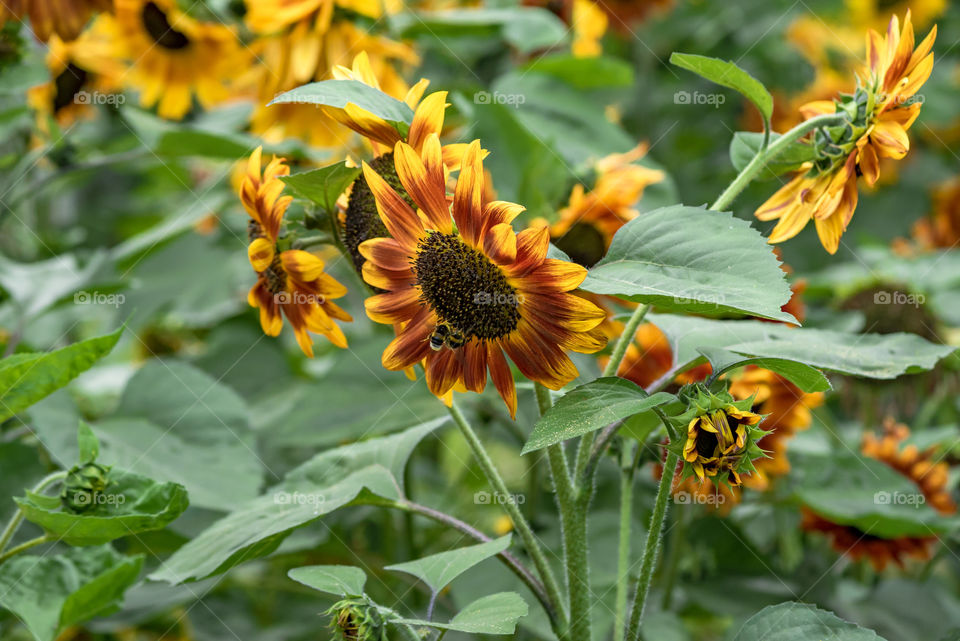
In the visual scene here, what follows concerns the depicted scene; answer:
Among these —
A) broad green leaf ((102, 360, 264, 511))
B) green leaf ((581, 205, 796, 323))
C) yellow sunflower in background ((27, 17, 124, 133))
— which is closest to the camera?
green leaf ((581, 205, 796, 323))

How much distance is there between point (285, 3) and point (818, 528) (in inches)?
28.6

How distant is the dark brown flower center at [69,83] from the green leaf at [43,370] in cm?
61

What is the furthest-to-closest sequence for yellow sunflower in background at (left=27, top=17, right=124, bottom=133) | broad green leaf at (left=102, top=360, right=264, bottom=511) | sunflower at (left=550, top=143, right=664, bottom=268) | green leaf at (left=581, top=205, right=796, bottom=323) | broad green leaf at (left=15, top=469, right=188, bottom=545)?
yellow sunflower in background at (left=27, top=17, right=124, bottom=133) < sunflower at (left=550, top=143, right=664, bottom=268) < broad green leaf at (left=102, top=360, right=264, bottom=511) < broad green leaf at (left=15, top=469, right=188, bottom=545) < green leaf at (left=581, top=205, right=796, bottom=323)

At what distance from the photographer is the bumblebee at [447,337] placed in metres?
0.44

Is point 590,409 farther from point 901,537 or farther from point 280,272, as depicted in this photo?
point 901,537

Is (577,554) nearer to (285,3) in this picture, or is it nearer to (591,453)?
(591,453)

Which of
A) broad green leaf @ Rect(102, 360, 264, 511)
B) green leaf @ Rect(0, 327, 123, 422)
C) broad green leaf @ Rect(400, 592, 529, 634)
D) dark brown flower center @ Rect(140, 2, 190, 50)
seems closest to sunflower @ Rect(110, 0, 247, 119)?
dark brown flower center @ Rect(140, 2, 190, 50)

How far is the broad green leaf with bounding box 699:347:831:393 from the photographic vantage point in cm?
44

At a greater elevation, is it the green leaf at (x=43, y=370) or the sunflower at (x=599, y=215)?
the green leaf at (x=43, y=370)

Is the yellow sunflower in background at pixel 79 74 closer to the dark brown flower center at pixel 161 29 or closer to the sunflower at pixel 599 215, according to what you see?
the dark brown flower center at pixel 161 29

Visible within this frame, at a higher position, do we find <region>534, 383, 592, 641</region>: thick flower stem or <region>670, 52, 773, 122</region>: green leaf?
<region>670, 52, 773, 122</region>: green leaf

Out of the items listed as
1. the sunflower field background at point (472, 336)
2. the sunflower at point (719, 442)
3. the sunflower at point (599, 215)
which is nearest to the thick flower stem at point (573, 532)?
the sunflower field background at point (472, 336)

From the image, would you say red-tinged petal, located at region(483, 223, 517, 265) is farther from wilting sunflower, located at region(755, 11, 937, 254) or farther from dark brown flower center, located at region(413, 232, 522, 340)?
wilting sunflower, located at region(755, 11, 937, 254)

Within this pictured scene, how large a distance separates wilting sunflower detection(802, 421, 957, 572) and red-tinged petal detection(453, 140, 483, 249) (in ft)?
1.85
